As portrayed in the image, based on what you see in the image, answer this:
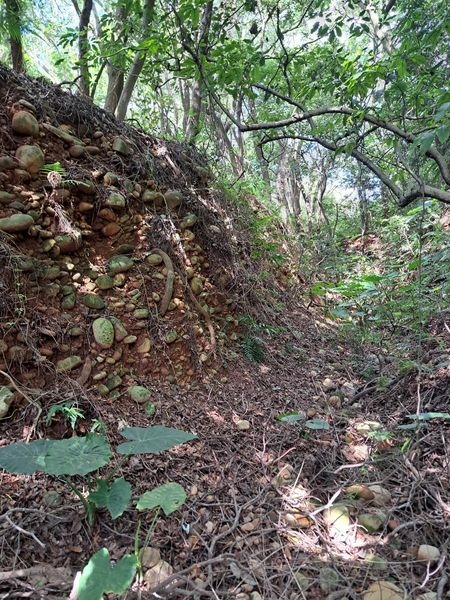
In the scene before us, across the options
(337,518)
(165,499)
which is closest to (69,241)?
(165,499)

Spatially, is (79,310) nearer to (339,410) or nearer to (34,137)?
(34,137)

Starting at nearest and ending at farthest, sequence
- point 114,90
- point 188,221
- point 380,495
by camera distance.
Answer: point 380,495, point 188,221, point 114,90

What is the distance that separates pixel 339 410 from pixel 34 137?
9.14 feet

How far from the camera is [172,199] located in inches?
121

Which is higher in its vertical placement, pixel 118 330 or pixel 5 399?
pixel 118 330

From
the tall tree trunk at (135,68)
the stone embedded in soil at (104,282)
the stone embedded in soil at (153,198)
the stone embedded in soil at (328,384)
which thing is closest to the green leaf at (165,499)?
the stone embedded in soil at (104,282)

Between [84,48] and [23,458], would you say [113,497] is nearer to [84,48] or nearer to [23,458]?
[23,458]

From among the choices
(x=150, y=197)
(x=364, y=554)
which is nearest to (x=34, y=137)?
(x=150, y=197)

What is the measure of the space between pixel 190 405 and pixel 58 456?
112 cm

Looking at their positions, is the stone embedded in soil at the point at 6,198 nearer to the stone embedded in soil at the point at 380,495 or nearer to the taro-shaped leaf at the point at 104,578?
the taro-shaped leaf at the point at 104,578

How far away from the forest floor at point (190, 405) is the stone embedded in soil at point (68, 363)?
0.6 inches

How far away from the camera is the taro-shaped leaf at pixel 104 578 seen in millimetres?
1010

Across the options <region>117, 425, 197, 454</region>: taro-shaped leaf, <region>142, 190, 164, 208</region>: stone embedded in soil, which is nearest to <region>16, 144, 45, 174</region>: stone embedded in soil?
<region>142, 190, 164, 208</region>: stone embedded in soil

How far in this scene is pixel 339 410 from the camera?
2535mm
